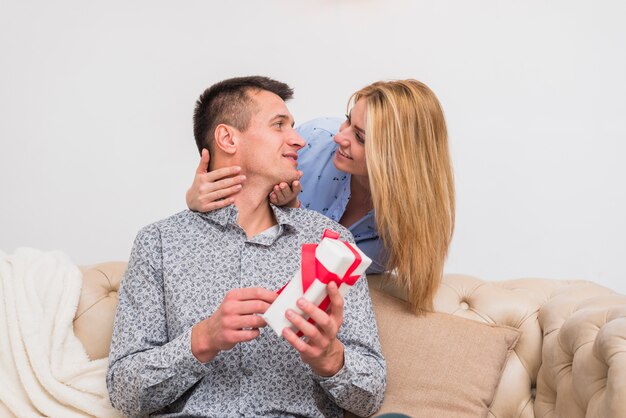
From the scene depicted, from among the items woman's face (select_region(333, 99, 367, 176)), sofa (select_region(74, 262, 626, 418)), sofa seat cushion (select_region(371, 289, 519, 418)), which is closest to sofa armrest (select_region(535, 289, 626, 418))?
sofa (select_region(74, 262, 626, 418))

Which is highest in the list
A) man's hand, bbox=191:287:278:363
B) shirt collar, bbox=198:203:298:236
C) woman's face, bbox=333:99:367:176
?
woman's face, bbox=333:99:367:176

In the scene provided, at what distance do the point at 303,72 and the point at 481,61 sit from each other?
60 cm

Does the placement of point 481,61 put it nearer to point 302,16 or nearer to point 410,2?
point 410,2

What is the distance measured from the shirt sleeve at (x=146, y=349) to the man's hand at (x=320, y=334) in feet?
0.82

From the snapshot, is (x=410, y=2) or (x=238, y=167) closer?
(x=238, y=167)

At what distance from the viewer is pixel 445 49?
8.39 ft

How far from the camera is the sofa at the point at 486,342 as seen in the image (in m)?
1.64

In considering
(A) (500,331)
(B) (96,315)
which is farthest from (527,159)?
(B) (96,315)

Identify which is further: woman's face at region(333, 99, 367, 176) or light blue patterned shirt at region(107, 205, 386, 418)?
woman's face at region(333, 99, 367, 176)

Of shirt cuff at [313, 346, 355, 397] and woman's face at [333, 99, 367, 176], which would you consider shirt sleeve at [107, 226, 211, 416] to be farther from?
woman's face at [333, 99, 367, 176]

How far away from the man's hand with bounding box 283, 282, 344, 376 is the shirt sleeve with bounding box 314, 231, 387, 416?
43 millimetres

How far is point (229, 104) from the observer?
74.9 inches

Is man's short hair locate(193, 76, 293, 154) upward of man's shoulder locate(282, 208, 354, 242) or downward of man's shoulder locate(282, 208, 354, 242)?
upward

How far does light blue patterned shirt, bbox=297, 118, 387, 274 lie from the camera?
2055 millimetres
